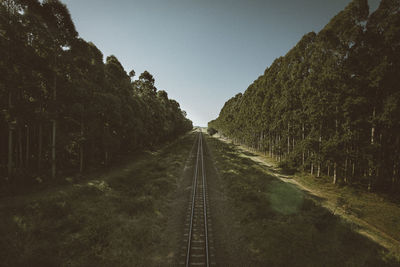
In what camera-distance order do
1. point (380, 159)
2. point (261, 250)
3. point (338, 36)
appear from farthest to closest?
point (338, 36) → point (380, 159) → point (261, 250)

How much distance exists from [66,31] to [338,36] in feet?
84.3

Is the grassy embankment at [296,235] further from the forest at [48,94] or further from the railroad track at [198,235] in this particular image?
the forest at [48,94]

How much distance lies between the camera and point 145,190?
15055 millimetres

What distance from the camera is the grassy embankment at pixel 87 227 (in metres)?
7.23

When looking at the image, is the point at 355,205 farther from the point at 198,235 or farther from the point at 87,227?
the point at 87,227

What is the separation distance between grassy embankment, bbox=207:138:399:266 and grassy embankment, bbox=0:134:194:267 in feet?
15.1

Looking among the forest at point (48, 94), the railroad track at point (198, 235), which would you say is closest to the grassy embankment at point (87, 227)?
the railroad track at point (198, 235)

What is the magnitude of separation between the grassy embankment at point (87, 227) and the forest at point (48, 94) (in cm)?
484

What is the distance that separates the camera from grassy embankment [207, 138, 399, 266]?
7551 millimetres

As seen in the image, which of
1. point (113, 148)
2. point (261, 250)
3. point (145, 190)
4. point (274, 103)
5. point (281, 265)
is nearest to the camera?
point (281, 265)

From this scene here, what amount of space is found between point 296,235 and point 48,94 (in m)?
22.0

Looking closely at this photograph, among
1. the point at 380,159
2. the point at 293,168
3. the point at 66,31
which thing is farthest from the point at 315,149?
the point at 66,31

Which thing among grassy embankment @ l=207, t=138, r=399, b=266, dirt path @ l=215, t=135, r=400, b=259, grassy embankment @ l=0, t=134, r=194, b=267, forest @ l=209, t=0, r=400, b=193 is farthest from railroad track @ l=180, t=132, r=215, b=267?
forest @ l=209, t=0, r=400, b=193

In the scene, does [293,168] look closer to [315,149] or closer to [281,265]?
[315,149]
